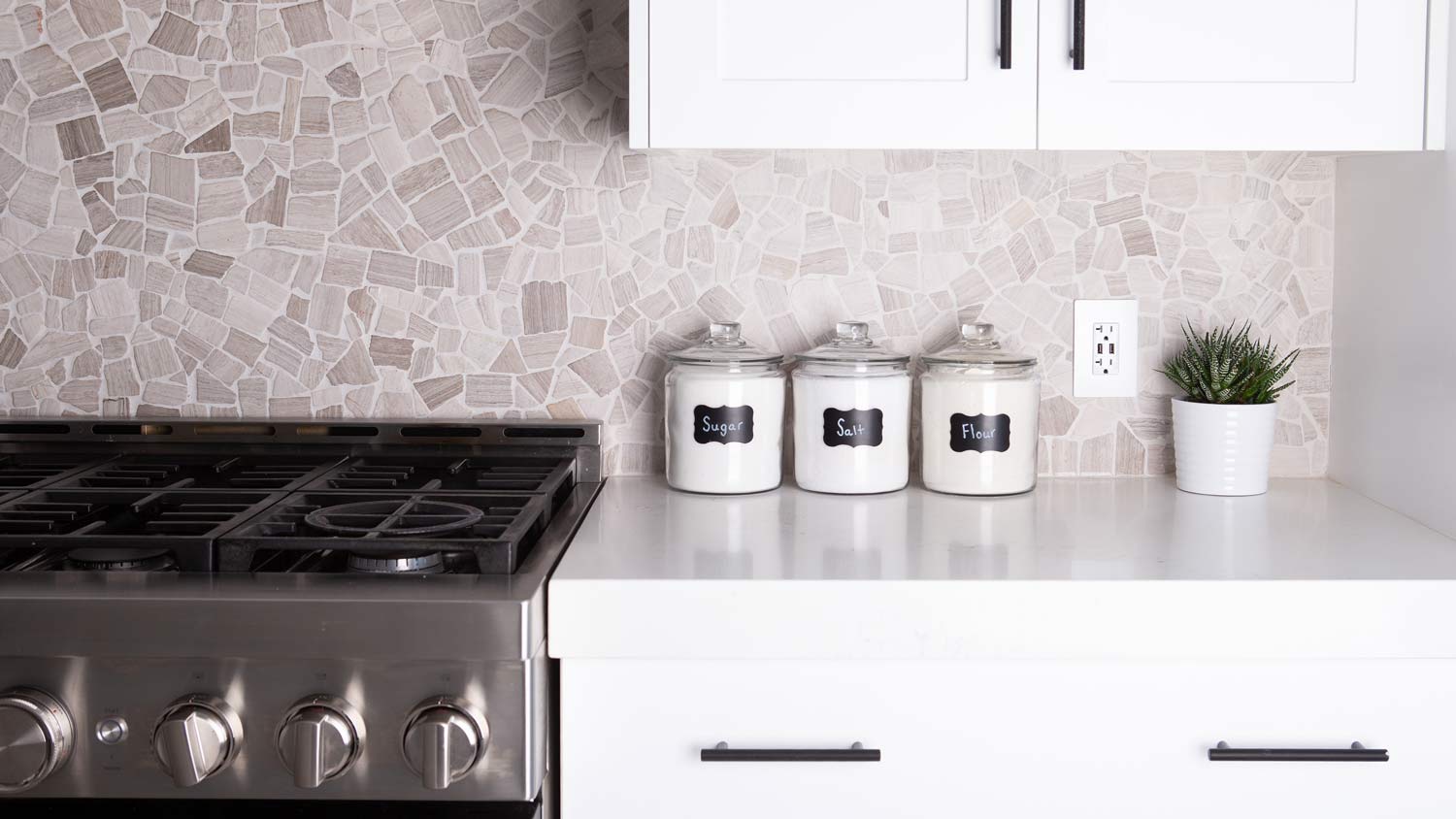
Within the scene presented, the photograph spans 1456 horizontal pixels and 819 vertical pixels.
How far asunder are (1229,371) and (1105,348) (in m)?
0.17

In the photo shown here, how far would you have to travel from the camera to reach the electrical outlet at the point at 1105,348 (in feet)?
5.47

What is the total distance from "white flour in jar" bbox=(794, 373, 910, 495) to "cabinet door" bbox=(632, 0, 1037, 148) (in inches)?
12.5

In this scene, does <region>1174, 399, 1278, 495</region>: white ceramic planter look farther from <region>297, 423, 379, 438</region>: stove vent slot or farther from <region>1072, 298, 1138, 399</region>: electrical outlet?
<region>297, 423, 379, 438</region>: stove vent slot

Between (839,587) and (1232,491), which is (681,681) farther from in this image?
(1232,491)

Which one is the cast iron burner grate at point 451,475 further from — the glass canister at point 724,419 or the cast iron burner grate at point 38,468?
the cast iron burner grate at point 38,468

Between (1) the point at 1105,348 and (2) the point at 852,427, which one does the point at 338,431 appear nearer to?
(2) the point at 852,427

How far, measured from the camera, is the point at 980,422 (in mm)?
1513

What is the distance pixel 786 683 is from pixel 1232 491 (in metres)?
0.73

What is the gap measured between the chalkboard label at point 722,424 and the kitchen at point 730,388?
0.01 meters

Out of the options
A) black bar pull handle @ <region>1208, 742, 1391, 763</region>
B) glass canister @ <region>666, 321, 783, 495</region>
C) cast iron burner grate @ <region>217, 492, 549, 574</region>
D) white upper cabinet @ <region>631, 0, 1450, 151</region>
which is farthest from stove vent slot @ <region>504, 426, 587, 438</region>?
black bar pull handle @ <region>1208, 742, 1391, 763</region>

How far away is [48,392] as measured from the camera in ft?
5.54

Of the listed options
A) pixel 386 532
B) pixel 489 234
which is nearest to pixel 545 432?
pixel 489 234

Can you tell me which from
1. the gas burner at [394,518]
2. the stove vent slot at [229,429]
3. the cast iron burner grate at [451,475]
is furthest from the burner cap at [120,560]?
the stove vent slot at [229,429]

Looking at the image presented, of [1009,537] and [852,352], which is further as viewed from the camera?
[852,352]
